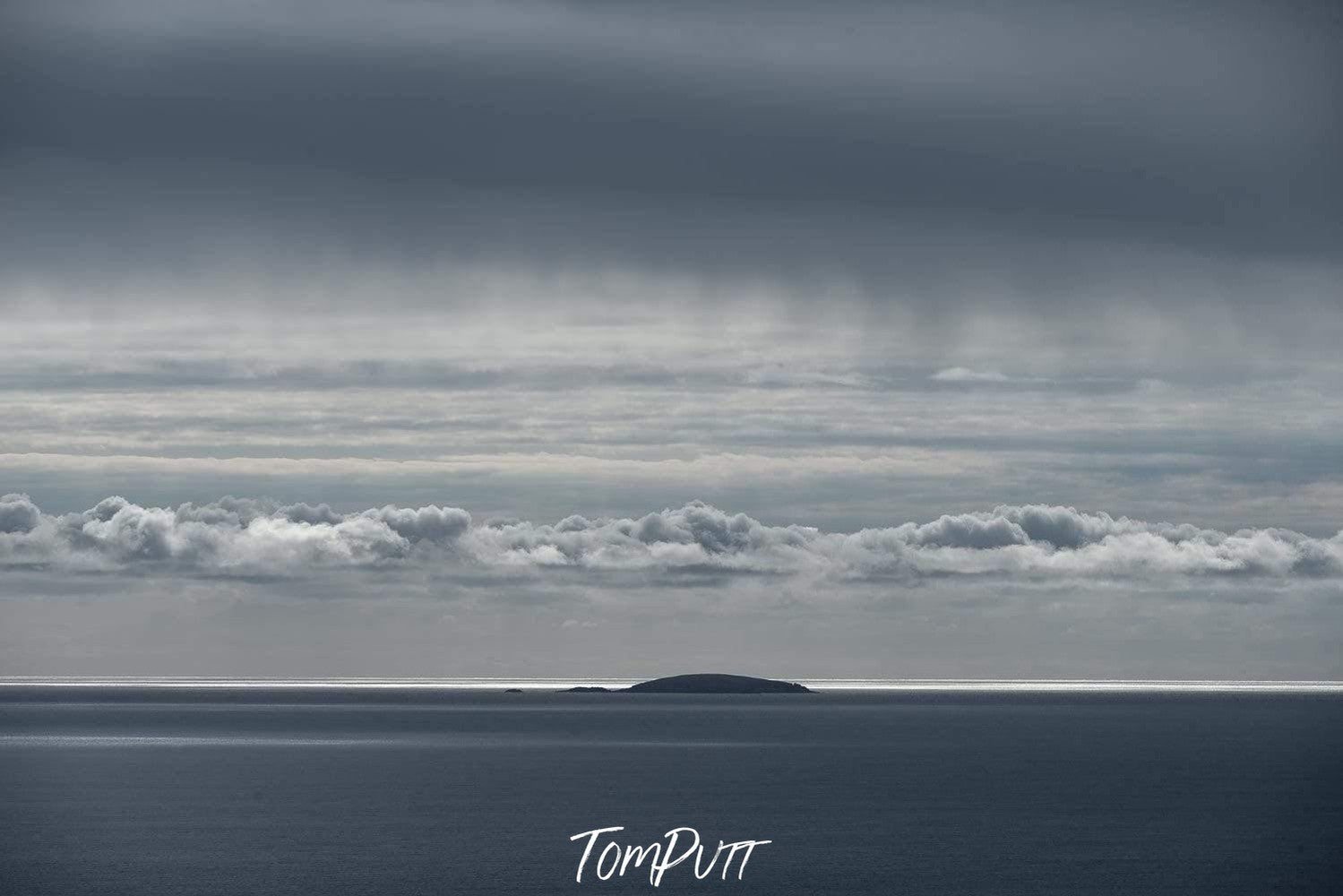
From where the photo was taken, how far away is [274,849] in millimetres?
126625

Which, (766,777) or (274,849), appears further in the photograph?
(766,777)

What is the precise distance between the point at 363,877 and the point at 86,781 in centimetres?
9336

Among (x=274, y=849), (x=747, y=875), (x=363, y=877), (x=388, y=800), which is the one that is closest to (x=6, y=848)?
(x=274, y=849)

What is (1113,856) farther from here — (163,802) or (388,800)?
(163,802)

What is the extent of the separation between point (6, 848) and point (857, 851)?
6289 cm

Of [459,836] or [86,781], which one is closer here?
[459,836]

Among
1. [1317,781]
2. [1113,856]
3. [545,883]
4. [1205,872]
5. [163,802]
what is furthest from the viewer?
[1317,781]

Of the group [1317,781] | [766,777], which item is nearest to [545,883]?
[766,777]

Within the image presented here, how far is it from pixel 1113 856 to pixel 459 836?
163 feet

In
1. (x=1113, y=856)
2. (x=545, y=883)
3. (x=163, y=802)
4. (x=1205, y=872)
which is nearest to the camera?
(x=545, y=883)

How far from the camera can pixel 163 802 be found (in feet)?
539

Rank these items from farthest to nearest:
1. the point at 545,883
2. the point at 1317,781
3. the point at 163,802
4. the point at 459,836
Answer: the point at 1317,781 → the point at 163,802 → the point at 459,836 → the point at 545,883

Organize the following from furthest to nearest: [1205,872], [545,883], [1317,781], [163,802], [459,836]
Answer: [1317,781] < [163,802] < [459,836] < [1205,872] < [545,883]

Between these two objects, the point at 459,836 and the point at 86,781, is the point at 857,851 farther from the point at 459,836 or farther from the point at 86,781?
the point at 86,781
